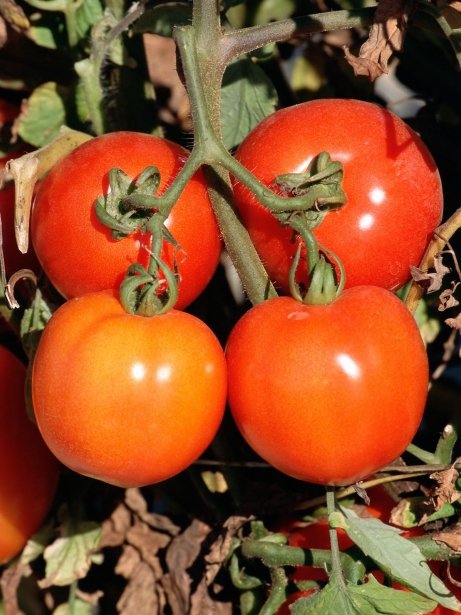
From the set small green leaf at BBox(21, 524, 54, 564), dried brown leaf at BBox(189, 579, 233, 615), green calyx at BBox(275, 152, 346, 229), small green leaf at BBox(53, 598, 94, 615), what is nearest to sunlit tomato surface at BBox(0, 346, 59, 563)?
small green leaf at BBox(21, 524, 54, 564)

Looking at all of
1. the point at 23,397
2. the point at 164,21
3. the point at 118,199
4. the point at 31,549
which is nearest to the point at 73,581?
the point at 31,549

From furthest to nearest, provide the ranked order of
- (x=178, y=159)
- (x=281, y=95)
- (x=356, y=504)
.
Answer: (x=281, y=95)
(x=356, y=504)
(x=178, y=159)

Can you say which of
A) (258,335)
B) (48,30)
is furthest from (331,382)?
(48,30)

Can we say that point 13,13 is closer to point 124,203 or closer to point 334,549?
point 124,203

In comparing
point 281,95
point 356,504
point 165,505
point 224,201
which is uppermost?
point 224,201

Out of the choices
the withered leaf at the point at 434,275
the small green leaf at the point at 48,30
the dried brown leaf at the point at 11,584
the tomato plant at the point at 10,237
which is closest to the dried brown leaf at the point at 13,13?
the small green leaf at the point at 48,30

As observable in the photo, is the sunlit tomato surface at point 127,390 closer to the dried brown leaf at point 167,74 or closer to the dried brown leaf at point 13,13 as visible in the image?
the dried brown leaf at point 13,13

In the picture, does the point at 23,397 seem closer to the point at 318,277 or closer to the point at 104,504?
the point at 104,504
